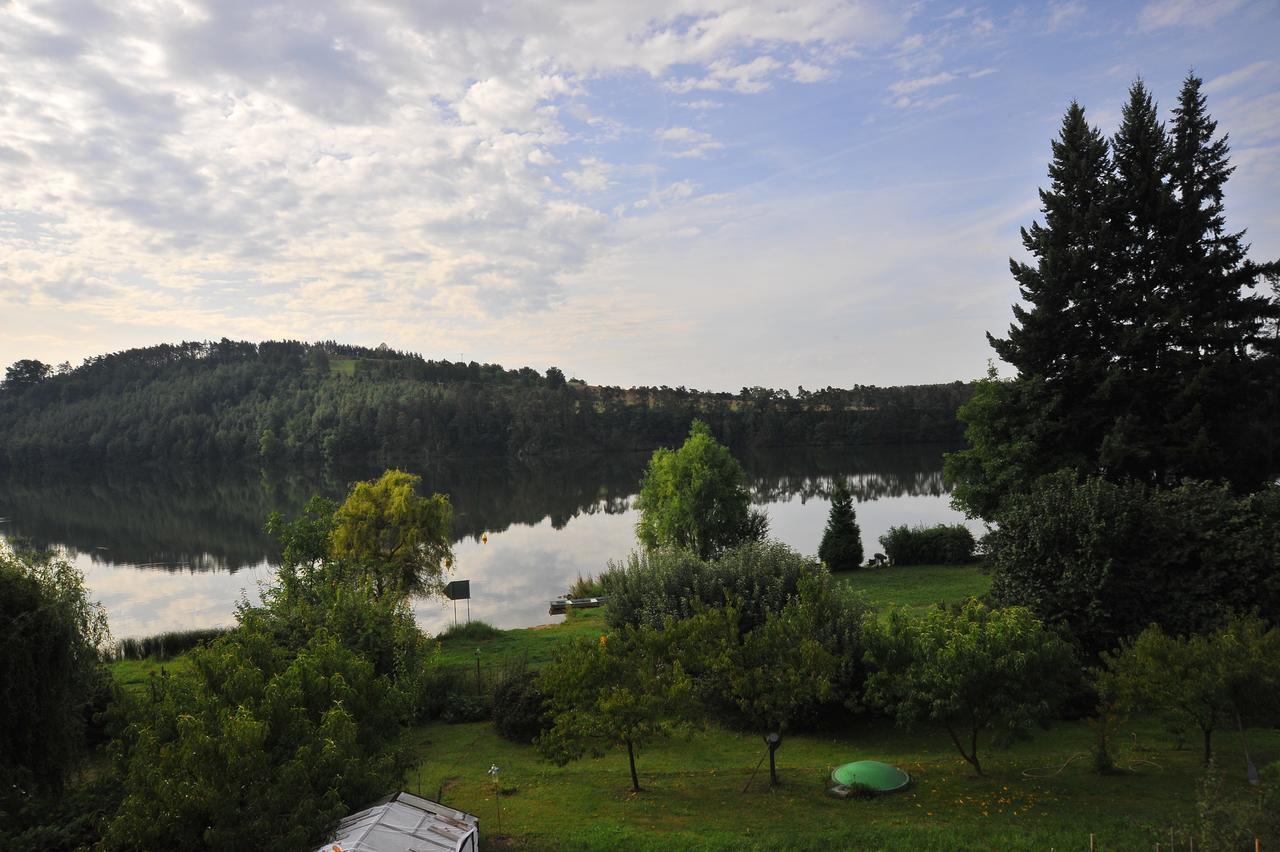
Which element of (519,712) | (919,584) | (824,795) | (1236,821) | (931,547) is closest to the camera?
(1236,821)

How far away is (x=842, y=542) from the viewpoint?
41.9m

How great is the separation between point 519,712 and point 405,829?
9.01 m

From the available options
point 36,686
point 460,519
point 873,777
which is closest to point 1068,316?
point 873,777

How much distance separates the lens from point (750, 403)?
6073 inches

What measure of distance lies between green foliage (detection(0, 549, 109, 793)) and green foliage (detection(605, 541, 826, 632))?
12348 mm

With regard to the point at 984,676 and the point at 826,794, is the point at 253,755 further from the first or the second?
the point at 984,676

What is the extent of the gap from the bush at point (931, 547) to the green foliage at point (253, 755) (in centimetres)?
3446

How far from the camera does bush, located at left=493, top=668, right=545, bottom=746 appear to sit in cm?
1902

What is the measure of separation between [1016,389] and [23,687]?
2989cm

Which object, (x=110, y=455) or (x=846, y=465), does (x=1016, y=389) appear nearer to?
(x=846, y=465)

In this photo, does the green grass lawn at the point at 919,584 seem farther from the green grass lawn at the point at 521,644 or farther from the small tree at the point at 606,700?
the small tree at the point at 606,700

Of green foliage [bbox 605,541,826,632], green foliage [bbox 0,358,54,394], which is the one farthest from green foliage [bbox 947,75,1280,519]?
green foliage [bbox 0,358,54,394]

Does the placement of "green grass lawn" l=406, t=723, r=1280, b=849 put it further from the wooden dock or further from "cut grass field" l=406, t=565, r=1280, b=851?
the wooden dock

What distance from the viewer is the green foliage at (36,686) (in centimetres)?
1267
